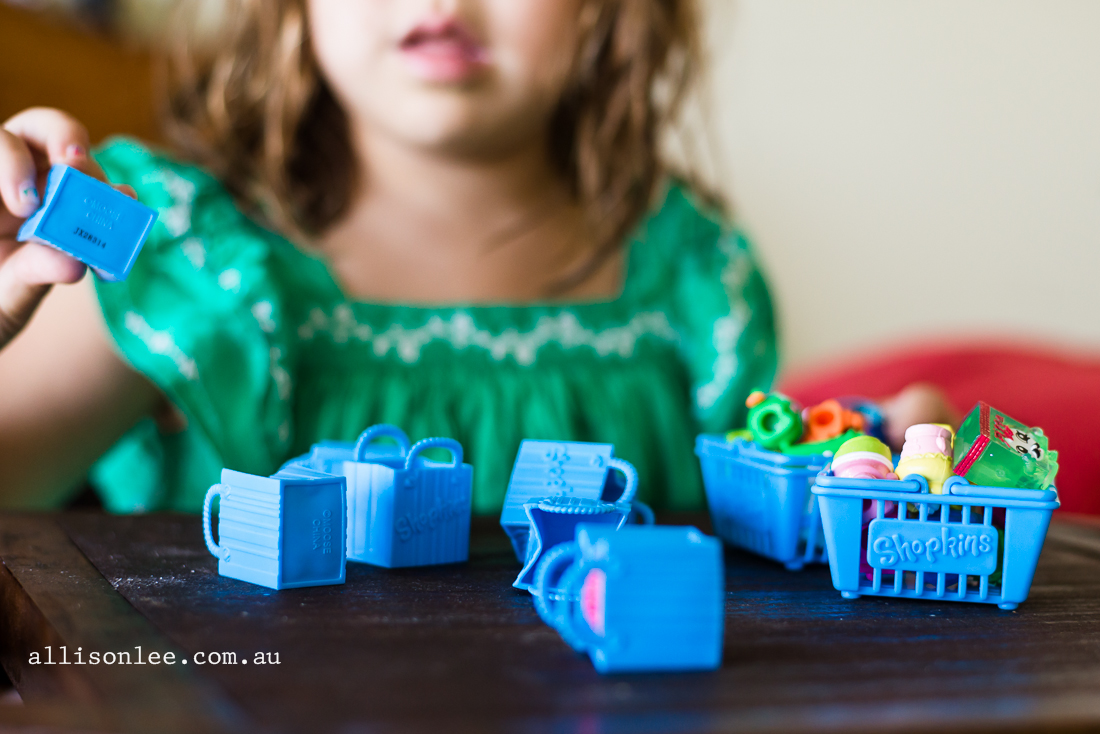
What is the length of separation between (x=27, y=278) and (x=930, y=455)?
0.50 meters

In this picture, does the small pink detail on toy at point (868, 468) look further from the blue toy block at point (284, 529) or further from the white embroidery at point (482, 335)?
the white embroidery at point (482, 335)

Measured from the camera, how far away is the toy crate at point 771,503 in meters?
0.53

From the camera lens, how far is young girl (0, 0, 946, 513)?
88 centimetres

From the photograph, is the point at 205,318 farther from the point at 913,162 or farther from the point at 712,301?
the point at 913,162

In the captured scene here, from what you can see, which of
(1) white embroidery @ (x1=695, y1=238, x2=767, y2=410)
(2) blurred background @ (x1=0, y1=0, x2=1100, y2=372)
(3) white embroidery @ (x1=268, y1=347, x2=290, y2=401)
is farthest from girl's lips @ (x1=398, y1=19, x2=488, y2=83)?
(2) blurred background @ (x1=0, y1=0, x2=1100, y2=372)

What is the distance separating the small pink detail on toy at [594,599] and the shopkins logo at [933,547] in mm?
164

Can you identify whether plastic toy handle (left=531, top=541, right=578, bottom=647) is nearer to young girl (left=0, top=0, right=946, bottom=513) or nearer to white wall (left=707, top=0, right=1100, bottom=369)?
young girl (left=0, top=0, right=946, bottom=513)

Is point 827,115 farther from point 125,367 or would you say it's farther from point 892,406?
point 125,367

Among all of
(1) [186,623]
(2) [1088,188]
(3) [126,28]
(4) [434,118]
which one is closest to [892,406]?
(4) [434,118]

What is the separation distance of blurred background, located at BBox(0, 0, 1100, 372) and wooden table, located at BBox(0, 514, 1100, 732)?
1.66 m

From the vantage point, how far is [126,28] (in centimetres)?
146

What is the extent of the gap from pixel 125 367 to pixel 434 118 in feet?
1.18

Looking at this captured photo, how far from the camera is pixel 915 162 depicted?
214 centimetres

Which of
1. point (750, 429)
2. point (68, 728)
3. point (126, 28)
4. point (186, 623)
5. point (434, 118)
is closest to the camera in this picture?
point (68, 728)
